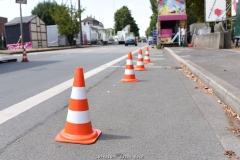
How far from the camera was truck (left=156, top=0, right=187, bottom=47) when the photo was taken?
→ 25.3 meters

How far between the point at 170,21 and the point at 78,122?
24415 mm

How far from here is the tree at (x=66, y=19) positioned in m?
42.0

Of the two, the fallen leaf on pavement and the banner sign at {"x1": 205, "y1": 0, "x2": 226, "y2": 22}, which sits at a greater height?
the banner sign at {"x1": 205, "y1": 0, "x2": 226, "y2": 22}

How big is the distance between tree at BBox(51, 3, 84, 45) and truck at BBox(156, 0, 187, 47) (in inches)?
766

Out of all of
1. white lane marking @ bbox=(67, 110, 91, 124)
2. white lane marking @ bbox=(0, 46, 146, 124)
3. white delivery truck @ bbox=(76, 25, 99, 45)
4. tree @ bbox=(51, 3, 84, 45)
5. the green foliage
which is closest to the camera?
white lane marking @ bbox=(67, 110, 91, 124)

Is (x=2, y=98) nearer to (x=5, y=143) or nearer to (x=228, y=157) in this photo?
(x=5, y=143)

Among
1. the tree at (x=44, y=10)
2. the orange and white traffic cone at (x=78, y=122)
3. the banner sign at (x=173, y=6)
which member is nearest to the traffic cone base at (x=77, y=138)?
the orange and white traffic cone at (x=78, y=122)

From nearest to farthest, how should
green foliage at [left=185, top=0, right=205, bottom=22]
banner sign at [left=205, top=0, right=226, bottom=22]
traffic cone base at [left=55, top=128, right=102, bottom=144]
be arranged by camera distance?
traffic cone base at [left=55, top=128, right=102, bottom=144], banner sign at [left=205, top=0, right=226, bottom=22], green foliage at [left=185, top=0, right=205, bottom=22]

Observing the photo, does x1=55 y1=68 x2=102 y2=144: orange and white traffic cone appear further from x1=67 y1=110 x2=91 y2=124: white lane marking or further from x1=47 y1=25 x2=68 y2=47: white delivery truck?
x1=47 y1=25 x2=68 y2=47: white delivery truck

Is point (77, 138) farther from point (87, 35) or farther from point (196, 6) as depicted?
point (87, 35)

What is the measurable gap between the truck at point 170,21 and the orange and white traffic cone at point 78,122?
74.1 ft

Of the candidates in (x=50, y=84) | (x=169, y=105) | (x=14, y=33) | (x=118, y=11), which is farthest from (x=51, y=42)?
(x=118, y=11)

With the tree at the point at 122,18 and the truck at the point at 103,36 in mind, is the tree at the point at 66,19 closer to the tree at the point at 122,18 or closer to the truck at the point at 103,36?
the truck at the point at 103,36

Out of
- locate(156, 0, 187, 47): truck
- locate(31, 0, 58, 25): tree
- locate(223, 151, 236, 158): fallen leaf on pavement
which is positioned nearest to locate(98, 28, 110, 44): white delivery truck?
locate(31, 0, 58, 25): tree
